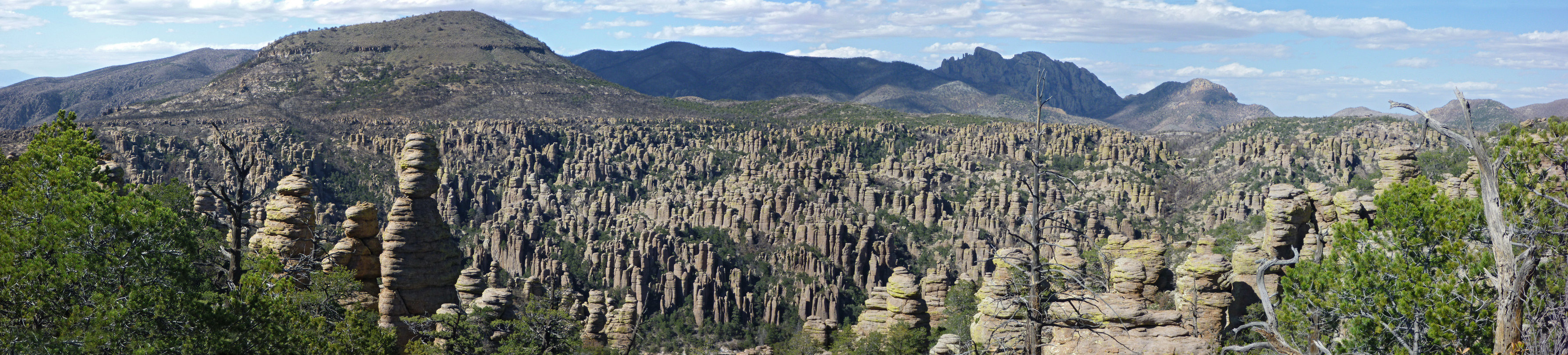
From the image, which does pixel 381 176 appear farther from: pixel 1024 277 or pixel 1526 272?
pixel 1526 272

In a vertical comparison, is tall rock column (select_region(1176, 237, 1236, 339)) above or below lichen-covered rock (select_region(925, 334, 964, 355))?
above

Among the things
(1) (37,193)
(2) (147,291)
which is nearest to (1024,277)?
(2) (147,291)

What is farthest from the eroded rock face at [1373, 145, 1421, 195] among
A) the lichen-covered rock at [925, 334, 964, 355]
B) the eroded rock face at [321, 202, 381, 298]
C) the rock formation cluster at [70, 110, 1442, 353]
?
the eroded rock face at [321, 202, 381, 298]

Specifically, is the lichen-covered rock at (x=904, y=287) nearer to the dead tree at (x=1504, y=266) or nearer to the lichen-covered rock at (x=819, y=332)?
the lichen-covered rock at (x=819, y=332)

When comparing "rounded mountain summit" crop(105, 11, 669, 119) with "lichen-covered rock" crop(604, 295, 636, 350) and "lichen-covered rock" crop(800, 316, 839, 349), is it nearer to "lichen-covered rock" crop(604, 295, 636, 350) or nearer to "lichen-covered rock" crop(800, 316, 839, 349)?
"lichen-covered rock" crop(604, 295, 636, 350)

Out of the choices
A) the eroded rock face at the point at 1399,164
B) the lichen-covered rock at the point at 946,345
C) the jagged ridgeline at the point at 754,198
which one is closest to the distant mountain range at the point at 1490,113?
the jagged ridgeline at the point at 754,198

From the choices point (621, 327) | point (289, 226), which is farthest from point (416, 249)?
point (621, 327)
